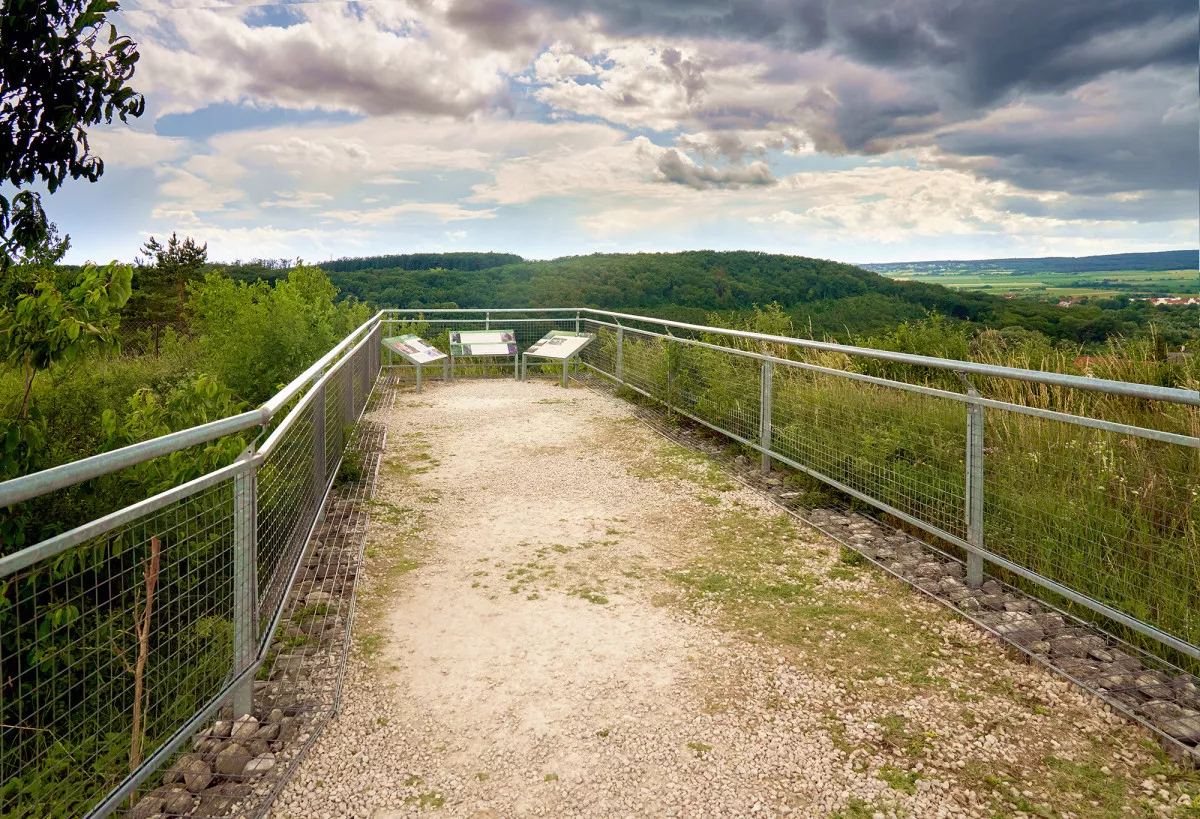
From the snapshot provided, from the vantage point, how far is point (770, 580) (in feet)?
15.4

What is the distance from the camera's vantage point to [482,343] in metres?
14.3

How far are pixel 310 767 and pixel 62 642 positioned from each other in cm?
250

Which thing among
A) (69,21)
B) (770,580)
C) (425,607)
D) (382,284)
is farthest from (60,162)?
(382,284)

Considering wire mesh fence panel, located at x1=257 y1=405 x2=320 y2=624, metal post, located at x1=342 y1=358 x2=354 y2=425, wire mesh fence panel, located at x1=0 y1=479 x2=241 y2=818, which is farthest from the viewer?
metal post, located at x1=342 y1=358 x2=354 y2=425

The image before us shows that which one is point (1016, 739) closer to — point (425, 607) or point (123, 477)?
point (425, 607)

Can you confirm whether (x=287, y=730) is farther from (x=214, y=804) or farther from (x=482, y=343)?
(x=482, y=343)

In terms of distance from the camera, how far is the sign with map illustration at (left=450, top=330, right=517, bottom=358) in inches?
554

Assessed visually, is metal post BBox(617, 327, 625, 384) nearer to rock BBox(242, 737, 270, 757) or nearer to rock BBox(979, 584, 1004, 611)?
rock BBox(979, 584, 1004, 611)

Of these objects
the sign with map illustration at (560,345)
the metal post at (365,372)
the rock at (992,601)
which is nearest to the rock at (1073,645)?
the rock at (992,601)

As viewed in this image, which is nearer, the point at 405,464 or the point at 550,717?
the point at 550,717

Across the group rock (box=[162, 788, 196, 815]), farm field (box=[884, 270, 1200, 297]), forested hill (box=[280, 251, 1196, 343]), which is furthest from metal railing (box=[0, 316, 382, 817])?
forested hill (box=[280, 251, 1196, 343])

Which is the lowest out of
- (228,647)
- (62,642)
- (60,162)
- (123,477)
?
(62,642)

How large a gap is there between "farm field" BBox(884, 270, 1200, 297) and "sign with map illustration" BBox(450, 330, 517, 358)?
1562cm

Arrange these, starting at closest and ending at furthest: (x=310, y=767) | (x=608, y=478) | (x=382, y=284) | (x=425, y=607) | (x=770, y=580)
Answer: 1. (x=310, y=767)
2. (x=425, y=607)
3. (x=770, y=580)
4. (x=608, y=478)
5. (x=382, y=284)
